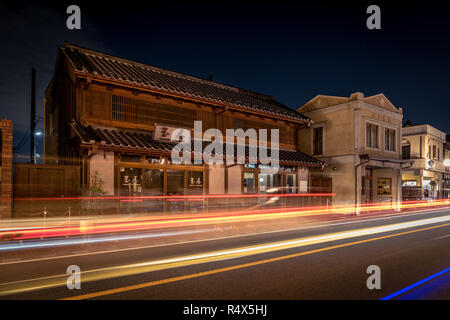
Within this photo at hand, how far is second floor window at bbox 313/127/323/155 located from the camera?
85.3 feet

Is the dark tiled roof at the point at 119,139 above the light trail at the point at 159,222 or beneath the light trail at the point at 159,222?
above

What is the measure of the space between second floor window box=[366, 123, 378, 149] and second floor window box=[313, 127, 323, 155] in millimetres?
3699

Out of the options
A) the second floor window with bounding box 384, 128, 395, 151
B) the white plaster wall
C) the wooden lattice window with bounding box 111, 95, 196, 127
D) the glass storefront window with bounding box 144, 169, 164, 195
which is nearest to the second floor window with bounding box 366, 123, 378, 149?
the second floor window with bounding box 384, 128, 395, 151

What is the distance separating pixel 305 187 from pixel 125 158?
13.9 meters

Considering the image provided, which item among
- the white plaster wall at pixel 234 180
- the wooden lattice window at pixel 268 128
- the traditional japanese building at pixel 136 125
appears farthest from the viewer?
the wooden lattice window at pixel 268 128

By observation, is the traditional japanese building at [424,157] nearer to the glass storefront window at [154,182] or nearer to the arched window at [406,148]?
the arched window at [406,148]

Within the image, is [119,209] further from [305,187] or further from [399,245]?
A: [305,187]

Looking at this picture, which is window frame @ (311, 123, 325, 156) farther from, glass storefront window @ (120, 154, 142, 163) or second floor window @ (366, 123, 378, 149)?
glass storefront window @ (120, 154, 142, 163)

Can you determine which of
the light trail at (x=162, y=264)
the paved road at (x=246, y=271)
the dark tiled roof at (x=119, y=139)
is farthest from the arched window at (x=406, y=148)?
the light trail at (x=162, y=264)

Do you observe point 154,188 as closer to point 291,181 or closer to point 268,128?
point 268,128

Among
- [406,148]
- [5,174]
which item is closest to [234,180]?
[5,174]

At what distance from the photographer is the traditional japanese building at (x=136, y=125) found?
1455 centimetres

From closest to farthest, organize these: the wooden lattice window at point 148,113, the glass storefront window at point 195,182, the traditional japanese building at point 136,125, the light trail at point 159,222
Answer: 1. the light trail at point 159,222
2. the traditional japanese building at point 136,125
3. the wooden lattice window at point 148,113
4. the glass storefront window at point 195,182

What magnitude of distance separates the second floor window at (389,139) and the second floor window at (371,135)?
65.9 inches
